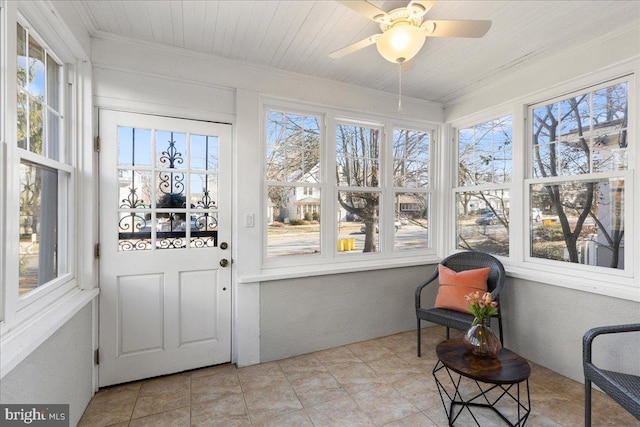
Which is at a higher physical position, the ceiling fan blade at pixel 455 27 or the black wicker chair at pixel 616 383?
the ceiling fan blade at pixel 455 27

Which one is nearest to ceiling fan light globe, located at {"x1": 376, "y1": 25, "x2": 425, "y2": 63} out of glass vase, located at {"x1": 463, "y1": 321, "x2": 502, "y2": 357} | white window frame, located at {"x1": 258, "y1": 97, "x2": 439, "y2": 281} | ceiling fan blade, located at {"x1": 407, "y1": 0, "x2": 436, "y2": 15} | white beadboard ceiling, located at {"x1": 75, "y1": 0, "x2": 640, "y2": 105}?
ceiling fan blade, located at {"x1": 407, "y1": 0, "x2": 436, "y2": 15}

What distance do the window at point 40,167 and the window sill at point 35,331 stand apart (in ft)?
0.50

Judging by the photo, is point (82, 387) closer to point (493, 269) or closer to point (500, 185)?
point (493, 269)

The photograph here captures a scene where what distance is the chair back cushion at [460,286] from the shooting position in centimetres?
265

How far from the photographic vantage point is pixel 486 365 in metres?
1.73

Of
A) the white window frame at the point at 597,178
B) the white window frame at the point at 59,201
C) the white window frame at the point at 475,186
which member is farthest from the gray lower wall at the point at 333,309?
the white window frame at the point at 59,201

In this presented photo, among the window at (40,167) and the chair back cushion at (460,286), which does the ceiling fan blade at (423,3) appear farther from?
the chair back cushion at (460,286)

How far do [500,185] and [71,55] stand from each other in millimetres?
3663

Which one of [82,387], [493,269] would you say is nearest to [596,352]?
[493,269]

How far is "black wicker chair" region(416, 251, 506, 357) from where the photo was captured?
8.19 ft

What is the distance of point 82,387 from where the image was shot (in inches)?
76.5

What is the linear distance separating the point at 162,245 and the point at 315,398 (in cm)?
163

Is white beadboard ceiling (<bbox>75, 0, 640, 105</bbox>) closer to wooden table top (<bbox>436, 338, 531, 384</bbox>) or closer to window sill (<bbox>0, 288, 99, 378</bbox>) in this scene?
window sill (<bbox>0, 288, 99, 378</bbox>)

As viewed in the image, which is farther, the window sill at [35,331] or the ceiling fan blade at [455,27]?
the ceiling fan blade at [455,27]
